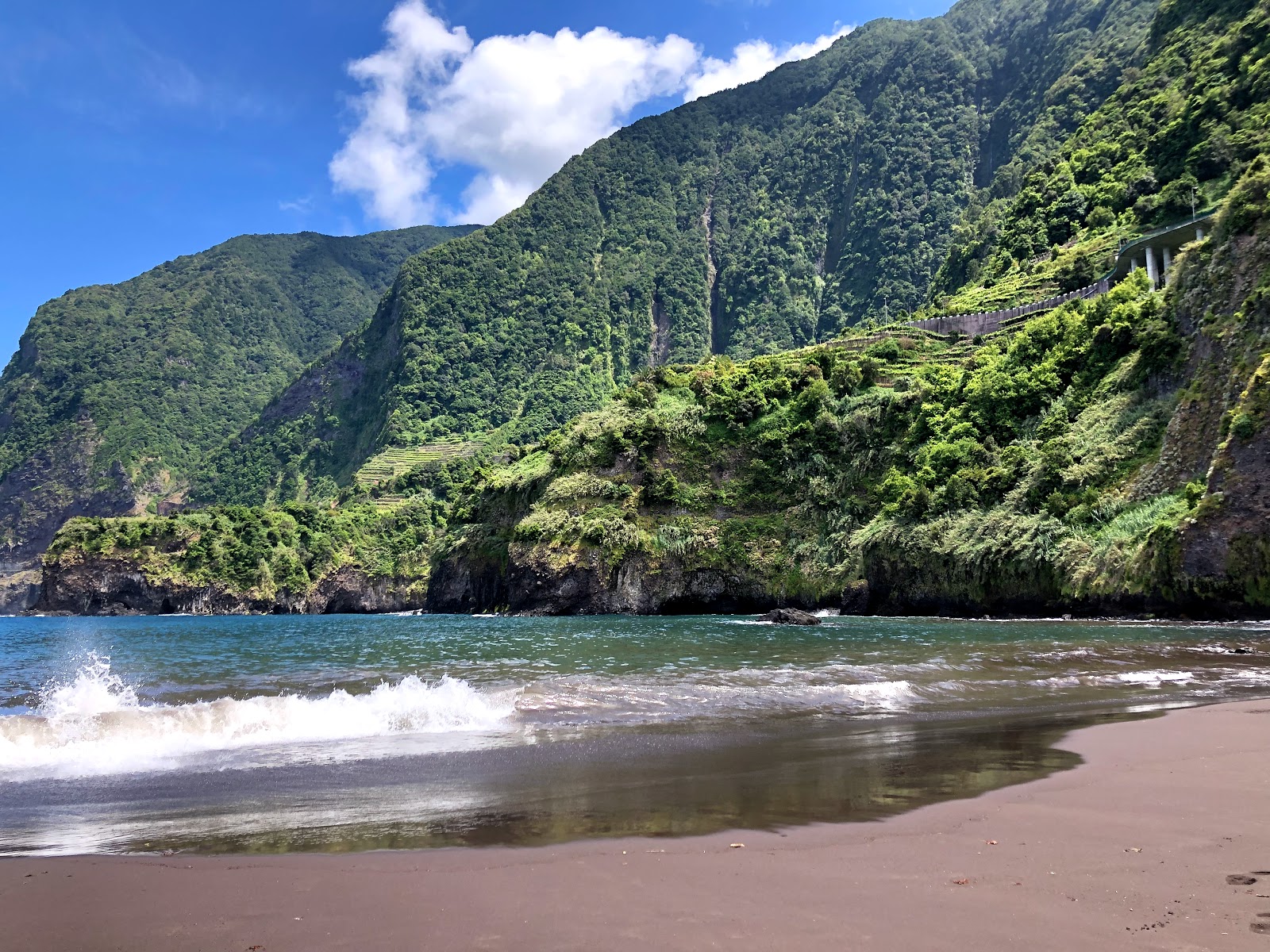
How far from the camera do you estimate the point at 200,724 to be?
13.9 meters

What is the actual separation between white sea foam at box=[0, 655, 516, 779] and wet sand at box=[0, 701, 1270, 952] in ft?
17.7

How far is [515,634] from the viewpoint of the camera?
39.7m

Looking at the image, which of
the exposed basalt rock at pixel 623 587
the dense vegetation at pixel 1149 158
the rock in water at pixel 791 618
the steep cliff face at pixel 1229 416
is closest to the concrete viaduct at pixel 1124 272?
the dense vegetation at pixel 1149 158

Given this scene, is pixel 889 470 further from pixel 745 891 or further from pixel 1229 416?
pixel 745 891

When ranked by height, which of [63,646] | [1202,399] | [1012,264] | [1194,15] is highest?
[1194,15]

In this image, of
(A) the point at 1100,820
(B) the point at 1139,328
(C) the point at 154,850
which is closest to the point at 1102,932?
(A) the point at 1100,820

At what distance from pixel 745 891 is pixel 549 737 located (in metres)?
7.60

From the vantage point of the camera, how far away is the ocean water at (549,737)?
8625 mm

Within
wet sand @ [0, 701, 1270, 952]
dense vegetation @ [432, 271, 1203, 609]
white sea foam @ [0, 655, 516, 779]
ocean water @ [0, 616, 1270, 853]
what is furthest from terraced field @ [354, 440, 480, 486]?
wet sand @ [0, 701, 1270, 952]

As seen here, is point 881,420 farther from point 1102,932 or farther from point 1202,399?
point 1102,932

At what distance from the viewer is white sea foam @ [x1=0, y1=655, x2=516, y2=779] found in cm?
1212

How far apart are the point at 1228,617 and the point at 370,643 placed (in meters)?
34.8

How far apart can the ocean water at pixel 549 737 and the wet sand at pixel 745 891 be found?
738 millimetres

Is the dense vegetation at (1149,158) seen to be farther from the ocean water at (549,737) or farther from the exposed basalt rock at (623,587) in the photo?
the ocean water at (549,737)
